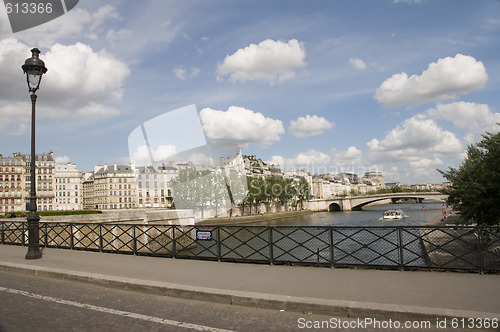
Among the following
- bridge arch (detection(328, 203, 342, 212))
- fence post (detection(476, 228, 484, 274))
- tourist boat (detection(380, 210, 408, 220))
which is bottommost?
tourist boat (detection(380, 210, 408, 220))

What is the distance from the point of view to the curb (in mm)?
5742

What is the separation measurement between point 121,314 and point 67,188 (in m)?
104

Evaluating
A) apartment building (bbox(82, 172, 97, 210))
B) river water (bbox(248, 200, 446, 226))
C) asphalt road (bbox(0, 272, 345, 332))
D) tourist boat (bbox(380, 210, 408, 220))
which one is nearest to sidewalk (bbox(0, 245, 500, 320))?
asphalt road (bbox(0, 272, 345, 332))

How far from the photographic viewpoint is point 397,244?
30.7 ft

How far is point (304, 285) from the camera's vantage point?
780 centimetres

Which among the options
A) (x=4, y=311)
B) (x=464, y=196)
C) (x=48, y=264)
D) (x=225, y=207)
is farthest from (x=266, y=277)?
(x=225, y=207)

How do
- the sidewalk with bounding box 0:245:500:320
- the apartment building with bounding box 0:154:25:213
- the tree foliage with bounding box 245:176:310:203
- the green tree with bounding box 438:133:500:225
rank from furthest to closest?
the tree foliage with bounding box 245:176:310:203, the apartment building with bounding box 0:154:25:213, the green tree with bounding box 438:133:500:225, the sidewalk with bounding box 0:245:500:320

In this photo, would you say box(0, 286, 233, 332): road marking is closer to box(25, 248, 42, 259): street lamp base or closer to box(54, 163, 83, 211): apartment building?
box(25, 248, 42, 259): street lamp base

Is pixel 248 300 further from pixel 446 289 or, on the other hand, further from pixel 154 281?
pixel 446 289

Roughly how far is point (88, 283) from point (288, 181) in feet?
333

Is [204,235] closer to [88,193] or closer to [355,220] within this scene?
[355,220]

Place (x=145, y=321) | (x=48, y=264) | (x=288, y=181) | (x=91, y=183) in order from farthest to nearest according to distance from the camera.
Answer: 1. (x=91, y=183)
2. (x=288, y=181)
3. (x=48, y=264)
4. (x=145, y=321)

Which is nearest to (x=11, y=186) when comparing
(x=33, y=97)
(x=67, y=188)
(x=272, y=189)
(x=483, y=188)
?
(x=67, y=188)

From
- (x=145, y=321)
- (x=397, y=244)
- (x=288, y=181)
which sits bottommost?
(x=145, y=321)
